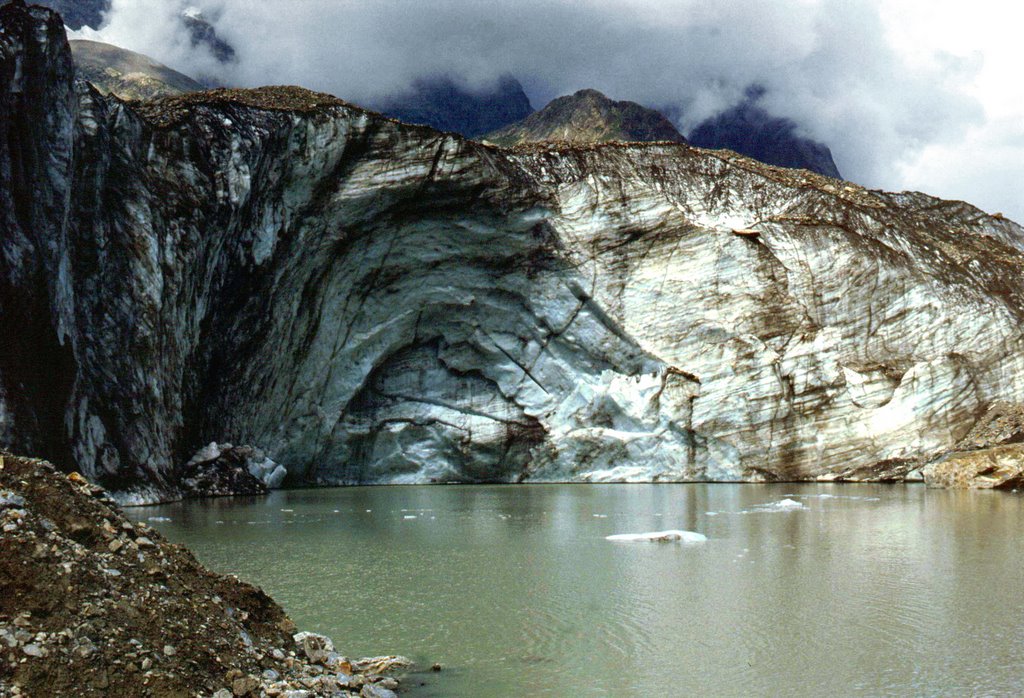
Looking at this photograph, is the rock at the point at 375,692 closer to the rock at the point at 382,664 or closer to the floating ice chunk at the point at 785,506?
the rock at the point at 382,664

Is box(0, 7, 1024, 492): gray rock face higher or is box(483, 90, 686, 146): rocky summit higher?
box(483, 90, 686, 146): rocky summit

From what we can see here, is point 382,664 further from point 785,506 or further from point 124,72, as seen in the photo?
point 124,72

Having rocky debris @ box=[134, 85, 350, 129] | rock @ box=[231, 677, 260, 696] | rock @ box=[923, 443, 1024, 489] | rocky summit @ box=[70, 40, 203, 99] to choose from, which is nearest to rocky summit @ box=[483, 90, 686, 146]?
rocky summit @ box=[70, 40, 203, 99]

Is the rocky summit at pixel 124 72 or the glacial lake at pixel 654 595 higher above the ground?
the rocky summit at pixel 124 72

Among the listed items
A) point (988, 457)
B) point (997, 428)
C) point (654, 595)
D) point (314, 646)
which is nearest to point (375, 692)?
point (314, 646)

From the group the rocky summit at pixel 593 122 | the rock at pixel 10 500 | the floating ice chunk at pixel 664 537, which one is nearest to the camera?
the rock at pixel 10 500

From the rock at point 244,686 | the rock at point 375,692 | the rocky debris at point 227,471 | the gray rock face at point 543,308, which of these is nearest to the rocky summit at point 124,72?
the gray rock face at point 543,308

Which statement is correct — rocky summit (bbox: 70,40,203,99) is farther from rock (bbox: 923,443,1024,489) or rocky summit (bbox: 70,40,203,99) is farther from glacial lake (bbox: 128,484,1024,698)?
rock (bbox: 923,443,1024,489)
